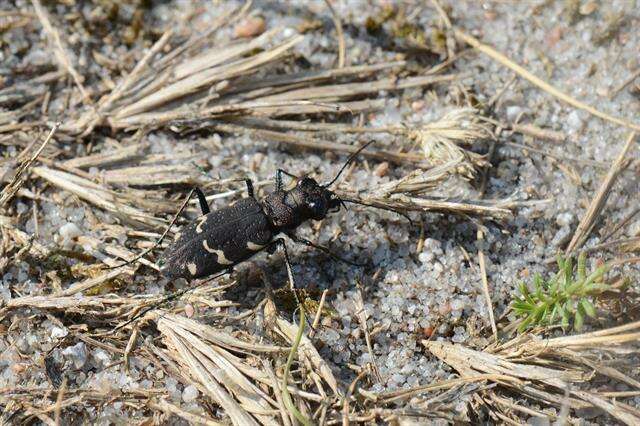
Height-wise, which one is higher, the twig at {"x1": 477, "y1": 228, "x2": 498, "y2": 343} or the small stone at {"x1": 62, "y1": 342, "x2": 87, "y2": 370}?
the small stone at {"x1": 62, "y1": 342, "x2": 87, "y2": 370}

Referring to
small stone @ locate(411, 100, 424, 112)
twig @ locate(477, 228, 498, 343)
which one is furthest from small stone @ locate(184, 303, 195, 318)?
small stone @ locate(411, 100, 424, 112)

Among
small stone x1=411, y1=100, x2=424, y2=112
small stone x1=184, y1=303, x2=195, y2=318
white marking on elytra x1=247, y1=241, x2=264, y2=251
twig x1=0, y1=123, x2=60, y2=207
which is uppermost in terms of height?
twig x1=0, y1=123, x2=60, y2=207

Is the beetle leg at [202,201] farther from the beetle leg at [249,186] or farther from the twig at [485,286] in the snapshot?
the twig at [485,286]

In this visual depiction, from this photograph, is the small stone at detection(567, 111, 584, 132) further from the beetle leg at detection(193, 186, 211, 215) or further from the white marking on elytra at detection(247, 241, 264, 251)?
the beetle leg at detection(193, 186, 211, 215)

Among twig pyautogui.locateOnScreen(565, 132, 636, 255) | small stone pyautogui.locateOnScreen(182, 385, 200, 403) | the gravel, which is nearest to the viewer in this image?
small stone pyautogui.locateOnScreen(182, 385, 200, 403)

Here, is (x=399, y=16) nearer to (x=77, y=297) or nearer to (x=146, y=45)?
(x=146, y=45)

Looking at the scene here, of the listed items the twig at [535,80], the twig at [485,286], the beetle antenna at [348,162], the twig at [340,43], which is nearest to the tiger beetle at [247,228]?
the beetle antenna at [348,162]

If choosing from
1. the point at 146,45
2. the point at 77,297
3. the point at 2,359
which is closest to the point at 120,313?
the point at 77,297

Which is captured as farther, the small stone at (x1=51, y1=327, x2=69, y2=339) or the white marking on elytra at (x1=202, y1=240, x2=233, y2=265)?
the white marking on elytra at (x1=202, y1=240, x2=233, y2=265)

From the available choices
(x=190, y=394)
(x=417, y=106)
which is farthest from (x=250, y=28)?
(x=190, y=394)
